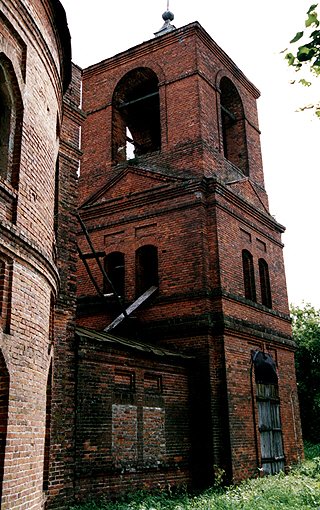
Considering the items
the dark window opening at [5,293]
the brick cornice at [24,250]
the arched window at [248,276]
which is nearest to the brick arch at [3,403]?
the dark window opening at [5,293]

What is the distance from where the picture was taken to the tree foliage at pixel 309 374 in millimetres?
24984

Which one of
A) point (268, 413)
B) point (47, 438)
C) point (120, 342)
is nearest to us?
point (47, 438)

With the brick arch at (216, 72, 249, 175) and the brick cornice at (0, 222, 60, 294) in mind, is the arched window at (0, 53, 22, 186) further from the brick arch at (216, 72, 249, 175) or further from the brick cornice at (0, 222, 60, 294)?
the brick arch at (216, 72, 249, 175)

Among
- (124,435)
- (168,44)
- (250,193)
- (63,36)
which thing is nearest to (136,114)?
(168,44)

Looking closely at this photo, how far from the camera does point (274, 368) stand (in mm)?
14742

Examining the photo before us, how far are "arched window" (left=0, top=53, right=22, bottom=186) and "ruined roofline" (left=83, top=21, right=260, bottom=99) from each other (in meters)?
10.2

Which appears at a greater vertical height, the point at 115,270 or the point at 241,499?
the point at 115,270

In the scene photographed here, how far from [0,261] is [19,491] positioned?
8.12ft

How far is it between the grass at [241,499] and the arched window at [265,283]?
5.03m

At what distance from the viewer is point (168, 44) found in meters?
16.2

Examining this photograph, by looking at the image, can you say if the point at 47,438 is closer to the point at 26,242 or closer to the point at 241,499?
the point at 26,242

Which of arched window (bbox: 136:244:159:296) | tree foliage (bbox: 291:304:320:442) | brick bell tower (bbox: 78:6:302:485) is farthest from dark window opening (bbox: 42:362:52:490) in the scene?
tree foliage (bbox: 291:304:320:442)

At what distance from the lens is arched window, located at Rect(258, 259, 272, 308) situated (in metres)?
15.7

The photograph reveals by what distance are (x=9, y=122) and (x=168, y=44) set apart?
10.7m
